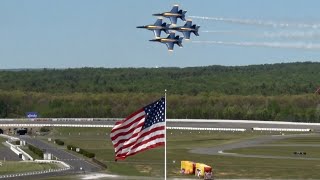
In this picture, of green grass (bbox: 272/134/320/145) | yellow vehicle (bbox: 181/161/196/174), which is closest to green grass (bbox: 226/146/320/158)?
green grass (bbox: 272/134/320/145)

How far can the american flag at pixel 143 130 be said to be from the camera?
48.9 meters

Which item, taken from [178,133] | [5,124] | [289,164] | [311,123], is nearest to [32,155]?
[289,164]

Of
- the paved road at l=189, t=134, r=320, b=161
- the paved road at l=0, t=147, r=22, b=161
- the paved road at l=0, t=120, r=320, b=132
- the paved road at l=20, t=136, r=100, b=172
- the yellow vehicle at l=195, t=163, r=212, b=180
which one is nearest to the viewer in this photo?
the yellow vehicle at l=195, t=163, r=212, b=180

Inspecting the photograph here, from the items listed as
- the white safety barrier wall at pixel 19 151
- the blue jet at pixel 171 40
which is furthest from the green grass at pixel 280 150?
the white safety barrier wall at pixel 19 151

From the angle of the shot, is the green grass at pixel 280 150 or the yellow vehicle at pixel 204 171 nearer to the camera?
the yellow vehicle at pixel 204 171

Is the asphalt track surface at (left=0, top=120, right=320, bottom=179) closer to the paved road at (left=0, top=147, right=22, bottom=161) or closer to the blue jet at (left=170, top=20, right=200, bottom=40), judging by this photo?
the paved road at (left=0, top=147, right=22, bottom=161)

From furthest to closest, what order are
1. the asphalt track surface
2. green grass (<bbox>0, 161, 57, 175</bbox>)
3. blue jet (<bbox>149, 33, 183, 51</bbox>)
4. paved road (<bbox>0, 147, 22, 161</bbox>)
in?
blue jet (<bbox>149, 33, 183, 51</bbox>)
paved road (<bbox>0, 147, 22, 161</bbox>)
the asphalt track surface
green grass (<bbox>0, 161, 57, 175</bbox>)

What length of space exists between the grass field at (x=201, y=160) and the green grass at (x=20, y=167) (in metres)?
7.81

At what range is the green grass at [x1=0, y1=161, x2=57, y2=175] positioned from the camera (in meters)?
96.8

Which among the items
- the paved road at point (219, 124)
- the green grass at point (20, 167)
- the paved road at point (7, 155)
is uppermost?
the paved road at point (219, 124)

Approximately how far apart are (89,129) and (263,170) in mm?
88669

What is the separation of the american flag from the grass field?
145 feet

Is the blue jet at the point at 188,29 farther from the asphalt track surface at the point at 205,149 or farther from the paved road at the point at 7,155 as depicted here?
the paved road at the point at 7,155

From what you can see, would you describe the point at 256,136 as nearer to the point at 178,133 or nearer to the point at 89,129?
the point at 178,133
